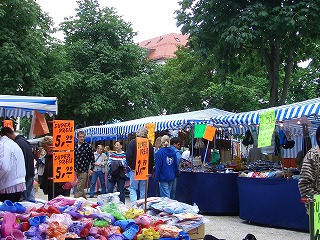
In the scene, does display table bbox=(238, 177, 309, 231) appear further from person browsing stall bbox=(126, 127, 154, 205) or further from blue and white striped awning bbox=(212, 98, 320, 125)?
person browsing stall bbox=(126, 127, 154, 205)

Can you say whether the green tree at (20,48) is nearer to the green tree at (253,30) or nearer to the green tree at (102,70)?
the green tree at (102,70)

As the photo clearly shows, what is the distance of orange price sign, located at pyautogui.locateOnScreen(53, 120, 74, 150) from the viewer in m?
8.52

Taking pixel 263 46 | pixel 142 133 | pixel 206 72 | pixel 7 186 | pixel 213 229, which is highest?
pixel 206 72

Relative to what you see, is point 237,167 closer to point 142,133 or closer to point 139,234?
point 142,133

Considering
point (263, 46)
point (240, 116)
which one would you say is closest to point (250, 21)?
point (263, 46)

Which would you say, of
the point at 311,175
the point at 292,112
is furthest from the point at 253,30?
the point at 311,175

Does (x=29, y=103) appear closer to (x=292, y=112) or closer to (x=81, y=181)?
(x=81, y=181)

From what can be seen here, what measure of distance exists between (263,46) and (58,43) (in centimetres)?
1437

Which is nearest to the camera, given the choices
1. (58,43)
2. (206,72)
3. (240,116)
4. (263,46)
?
(240,116)

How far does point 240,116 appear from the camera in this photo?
10.9 metres

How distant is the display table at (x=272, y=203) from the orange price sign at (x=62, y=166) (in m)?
3.71

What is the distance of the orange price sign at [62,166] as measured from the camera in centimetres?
834

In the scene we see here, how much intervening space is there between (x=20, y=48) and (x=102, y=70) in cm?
927

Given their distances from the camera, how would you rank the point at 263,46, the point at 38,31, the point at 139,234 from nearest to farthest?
the point at 139,234 → the point at 263,46 → the point at 38,31
